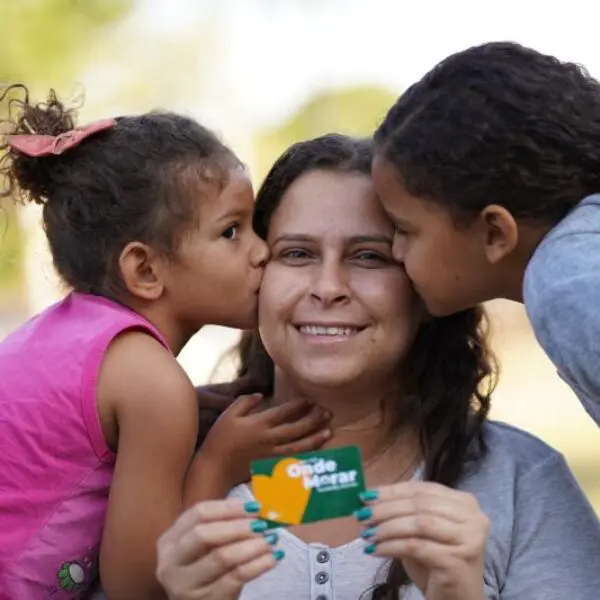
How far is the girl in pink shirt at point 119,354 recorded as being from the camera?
5.76 feet

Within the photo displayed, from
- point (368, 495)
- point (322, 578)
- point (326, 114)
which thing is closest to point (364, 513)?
point (368, 495)

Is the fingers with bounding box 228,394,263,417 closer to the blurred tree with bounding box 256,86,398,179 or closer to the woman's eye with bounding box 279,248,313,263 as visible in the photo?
the woman's eye with bounding box 279,248,313,263

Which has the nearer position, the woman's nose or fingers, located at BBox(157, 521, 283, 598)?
fingers, located at BBox(157, 521, 283, 598)

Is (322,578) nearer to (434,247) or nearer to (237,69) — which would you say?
(434,247)

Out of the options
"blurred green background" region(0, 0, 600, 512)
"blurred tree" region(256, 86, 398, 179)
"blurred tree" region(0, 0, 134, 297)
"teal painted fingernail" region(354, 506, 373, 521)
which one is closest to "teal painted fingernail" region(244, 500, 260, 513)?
"teal painted fingernail" region(354, 506, 373, 521)

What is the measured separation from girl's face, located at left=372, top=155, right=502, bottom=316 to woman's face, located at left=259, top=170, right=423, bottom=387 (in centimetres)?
4

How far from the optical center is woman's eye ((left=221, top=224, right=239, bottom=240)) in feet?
6.44

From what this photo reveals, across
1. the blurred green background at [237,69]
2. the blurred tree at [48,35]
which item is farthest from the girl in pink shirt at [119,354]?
the blurred tree at [48,35]

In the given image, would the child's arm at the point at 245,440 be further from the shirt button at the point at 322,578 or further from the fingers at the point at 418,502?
the fingers at the point at 418,502

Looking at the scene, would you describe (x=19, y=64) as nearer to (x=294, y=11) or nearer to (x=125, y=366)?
(x=294, y=11)

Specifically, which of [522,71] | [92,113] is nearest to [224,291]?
[522,71]

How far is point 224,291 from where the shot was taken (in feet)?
6.37

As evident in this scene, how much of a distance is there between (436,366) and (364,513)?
0.61 m

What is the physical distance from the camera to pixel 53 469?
178cm
